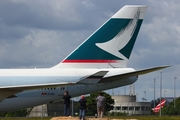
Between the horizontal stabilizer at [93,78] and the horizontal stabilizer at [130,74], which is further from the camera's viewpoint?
the horizontal stabilizer at [93,78]

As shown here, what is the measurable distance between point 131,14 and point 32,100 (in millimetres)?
8552

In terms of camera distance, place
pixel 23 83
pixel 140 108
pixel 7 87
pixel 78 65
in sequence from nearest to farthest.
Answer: pixel 7 87 → pixel 23 83 → pixel 78 65 → pixel 140 108

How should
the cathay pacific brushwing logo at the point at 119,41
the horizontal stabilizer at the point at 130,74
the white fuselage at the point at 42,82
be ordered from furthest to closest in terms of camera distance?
the cathay pacific brushwing logo at the point at 119,41 < the white fuselage at the point at 42,82 < the horizontal stabilizer at the point at 130,74

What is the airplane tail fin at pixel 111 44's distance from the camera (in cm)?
3597

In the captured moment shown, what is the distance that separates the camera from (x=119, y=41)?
120 ft

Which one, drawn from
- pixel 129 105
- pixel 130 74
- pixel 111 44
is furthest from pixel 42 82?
pixel 129 105

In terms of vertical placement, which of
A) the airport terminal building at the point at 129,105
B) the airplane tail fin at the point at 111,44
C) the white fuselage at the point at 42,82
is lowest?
the airport terminal building at the point at 129,105

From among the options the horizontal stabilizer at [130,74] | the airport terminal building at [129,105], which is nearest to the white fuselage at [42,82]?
the horizontal stabilizer at [130,74]

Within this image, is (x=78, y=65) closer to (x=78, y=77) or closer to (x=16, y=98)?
(x=78, y=77)

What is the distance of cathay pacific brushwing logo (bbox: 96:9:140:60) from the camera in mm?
36250

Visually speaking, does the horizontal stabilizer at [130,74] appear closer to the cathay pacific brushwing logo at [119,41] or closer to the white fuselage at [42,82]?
the white fuselage at [42,82]

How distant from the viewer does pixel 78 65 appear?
117 ft

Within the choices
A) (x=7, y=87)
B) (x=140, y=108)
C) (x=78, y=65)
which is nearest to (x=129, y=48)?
(x=78, y=65)

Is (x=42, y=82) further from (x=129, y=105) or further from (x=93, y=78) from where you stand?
(x=129, y=105)
